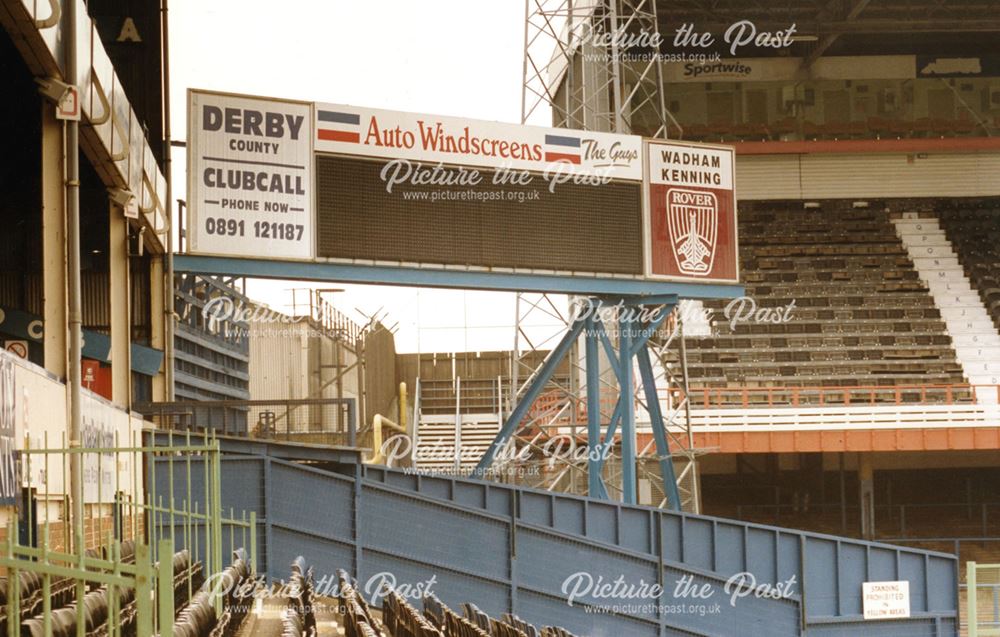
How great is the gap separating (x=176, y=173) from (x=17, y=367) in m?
20.2

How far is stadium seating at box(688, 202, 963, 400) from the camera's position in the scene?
35.3 metres

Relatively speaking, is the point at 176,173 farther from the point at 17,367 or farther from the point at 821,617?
the point at 17,367

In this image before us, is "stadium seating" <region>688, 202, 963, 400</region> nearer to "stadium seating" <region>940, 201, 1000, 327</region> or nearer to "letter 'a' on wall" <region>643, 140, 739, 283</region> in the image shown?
"stadium seating" <region>940, 201, 1000, 327</region>

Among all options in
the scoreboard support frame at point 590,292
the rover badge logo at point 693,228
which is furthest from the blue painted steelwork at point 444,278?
the rover badge logo at point 693,228

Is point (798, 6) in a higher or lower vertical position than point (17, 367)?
higher

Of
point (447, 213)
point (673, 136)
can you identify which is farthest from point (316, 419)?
point (673, 136)

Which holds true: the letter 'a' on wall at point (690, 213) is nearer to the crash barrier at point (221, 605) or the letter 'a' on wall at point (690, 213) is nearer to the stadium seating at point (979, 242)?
the crash barrier at point (221, 605)

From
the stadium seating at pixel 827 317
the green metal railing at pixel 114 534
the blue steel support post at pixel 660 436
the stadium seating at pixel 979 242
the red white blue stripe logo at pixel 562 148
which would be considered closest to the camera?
the green metal railing at pixel 114 534

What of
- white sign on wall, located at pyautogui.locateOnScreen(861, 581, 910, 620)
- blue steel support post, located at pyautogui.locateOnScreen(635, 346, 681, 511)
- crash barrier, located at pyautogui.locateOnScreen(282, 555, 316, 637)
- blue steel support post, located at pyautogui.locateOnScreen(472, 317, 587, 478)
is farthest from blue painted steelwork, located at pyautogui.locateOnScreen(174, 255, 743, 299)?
crash barrier, located at pyautogui.locateOnScreen(282, 555, 316, 637)

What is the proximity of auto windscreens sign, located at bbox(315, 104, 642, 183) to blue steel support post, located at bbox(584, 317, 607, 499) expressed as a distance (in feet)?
9.73

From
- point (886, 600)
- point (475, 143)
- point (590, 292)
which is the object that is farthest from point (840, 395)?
point (475, 143)

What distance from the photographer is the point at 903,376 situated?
35.1 m

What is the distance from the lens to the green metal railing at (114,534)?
4484 mm

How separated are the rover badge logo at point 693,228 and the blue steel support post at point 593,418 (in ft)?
6.59
